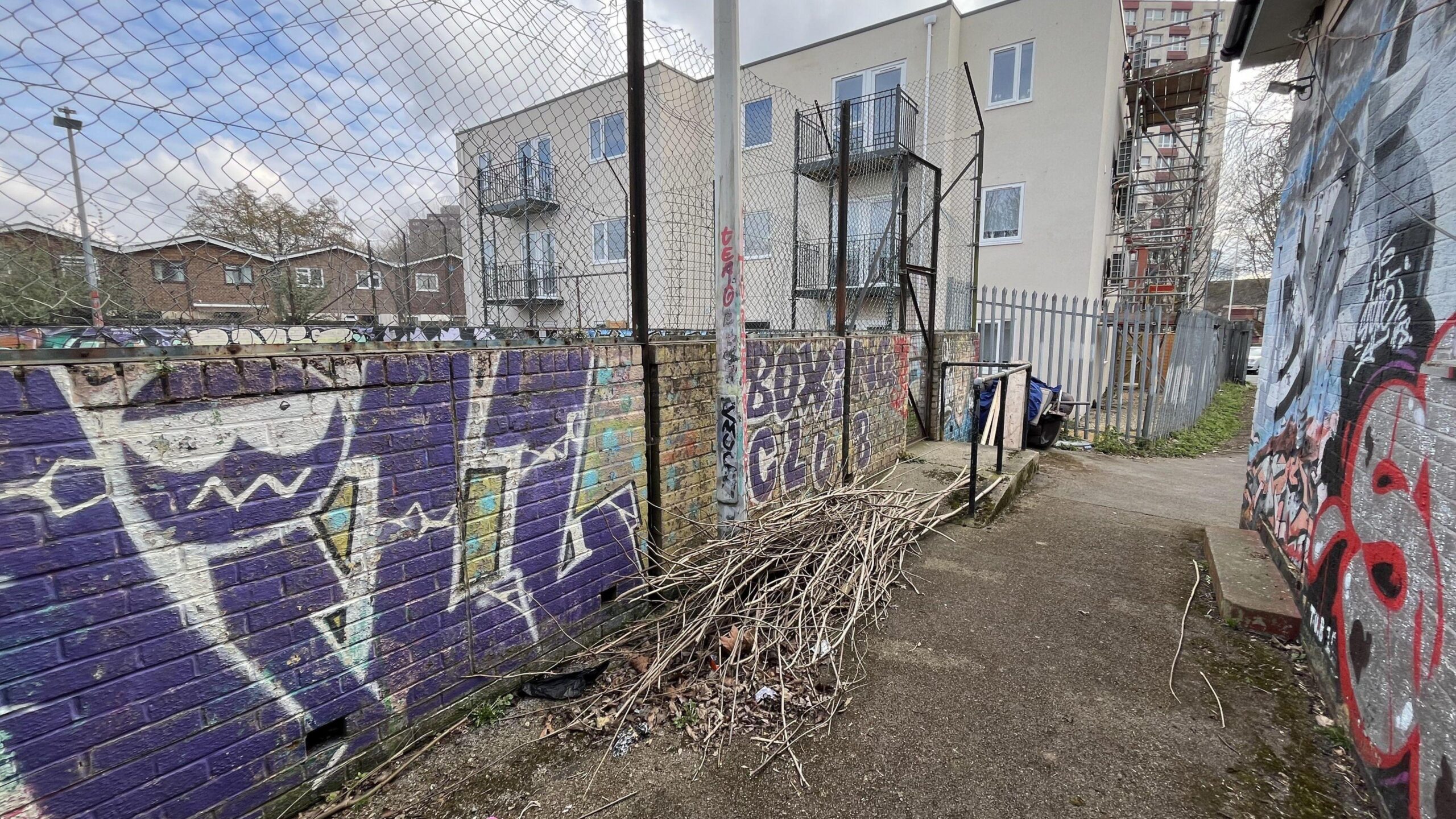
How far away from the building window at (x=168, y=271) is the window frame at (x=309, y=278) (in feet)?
0.93

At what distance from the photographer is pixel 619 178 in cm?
307

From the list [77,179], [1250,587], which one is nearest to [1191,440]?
[1250,587]

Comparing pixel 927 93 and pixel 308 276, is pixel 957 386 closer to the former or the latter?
pixel 308 276

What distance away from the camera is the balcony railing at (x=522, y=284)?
259cm

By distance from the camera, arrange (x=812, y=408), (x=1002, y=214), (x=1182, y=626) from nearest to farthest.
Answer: (x=1182, y=626)
(x=812, y=408)
(x=1002, y=214)

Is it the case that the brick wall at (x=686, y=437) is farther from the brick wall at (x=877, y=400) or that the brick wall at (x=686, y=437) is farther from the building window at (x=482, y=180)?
the brick wall at (x=877, y=400)

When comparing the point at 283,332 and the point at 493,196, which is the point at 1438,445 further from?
the point at 283,332

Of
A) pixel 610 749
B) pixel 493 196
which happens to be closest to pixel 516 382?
pixel 493 196

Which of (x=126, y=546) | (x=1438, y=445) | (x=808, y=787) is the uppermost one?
(x=1438, y=445)

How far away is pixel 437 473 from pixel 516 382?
1.63ft

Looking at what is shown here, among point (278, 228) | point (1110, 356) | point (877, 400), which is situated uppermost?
point (278, 228)

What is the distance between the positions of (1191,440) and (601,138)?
10588mm

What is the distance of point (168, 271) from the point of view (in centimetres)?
168

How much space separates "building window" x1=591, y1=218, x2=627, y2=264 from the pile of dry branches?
164 cm
